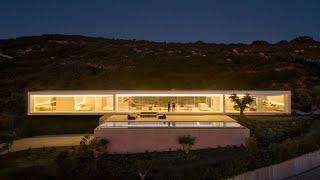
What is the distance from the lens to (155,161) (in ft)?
85.3

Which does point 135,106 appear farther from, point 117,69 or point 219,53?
point 219,53

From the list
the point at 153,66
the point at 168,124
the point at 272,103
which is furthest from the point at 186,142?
the point at 153,66

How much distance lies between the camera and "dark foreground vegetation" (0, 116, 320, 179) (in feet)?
78.1

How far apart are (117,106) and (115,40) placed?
77148 millimetres

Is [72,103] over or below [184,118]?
over

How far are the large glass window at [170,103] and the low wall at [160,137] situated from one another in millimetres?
9319

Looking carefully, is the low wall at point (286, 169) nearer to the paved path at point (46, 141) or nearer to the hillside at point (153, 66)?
the paved path at point (46, 141)

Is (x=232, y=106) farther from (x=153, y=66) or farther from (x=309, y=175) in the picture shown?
(x=153, y=66)

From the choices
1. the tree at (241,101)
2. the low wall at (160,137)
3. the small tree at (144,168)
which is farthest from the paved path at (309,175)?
the tree at (241,101)

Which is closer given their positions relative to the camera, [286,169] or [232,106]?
[286,169]

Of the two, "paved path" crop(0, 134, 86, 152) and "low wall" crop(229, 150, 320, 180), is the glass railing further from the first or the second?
"low wall" crop(229, 150, 320, 180)

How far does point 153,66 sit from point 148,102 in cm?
4415

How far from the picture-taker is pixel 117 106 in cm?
3725

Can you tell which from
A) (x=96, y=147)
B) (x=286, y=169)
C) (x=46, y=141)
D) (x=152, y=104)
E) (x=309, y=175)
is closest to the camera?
(x=286, y=169)
